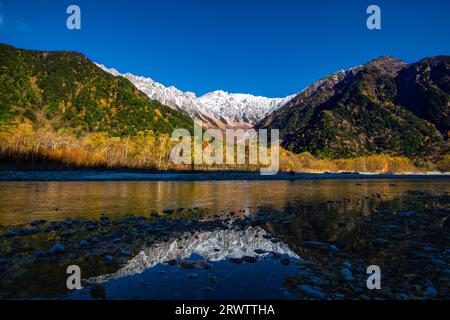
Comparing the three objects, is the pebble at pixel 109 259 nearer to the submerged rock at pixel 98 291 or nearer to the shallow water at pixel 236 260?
the shallow water at pixel 236 260

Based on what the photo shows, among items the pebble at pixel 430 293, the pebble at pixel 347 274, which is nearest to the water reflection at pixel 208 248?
the pebble at pixel 347 274

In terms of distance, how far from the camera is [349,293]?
5133 mm

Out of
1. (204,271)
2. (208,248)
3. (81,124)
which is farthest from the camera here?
(81,124)

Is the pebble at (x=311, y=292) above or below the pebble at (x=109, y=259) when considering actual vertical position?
below

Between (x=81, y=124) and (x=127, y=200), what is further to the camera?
(x=81, y=124)

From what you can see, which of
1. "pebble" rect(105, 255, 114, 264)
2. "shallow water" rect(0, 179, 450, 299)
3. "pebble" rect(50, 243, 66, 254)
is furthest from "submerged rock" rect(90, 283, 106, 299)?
"pebble" rect(50, 243, 66, 254)

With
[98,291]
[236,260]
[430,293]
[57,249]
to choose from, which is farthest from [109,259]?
[430,293]

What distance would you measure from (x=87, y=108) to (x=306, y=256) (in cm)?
16304

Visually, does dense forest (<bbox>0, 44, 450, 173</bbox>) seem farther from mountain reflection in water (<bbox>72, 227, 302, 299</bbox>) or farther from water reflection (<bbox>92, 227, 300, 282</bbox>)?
mountain reflection in water (<bbox>72, 227, 302, 299</bbox>)

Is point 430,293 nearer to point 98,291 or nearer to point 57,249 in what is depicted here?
point 98,291

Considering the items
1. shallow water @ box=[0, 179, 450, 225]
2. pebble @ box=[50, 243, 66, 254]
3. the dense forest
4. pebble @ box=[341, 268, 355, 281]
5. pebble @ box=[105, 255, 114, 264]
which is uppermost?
the dense forest

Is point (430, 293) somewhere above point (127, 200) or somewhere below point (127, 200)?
above
